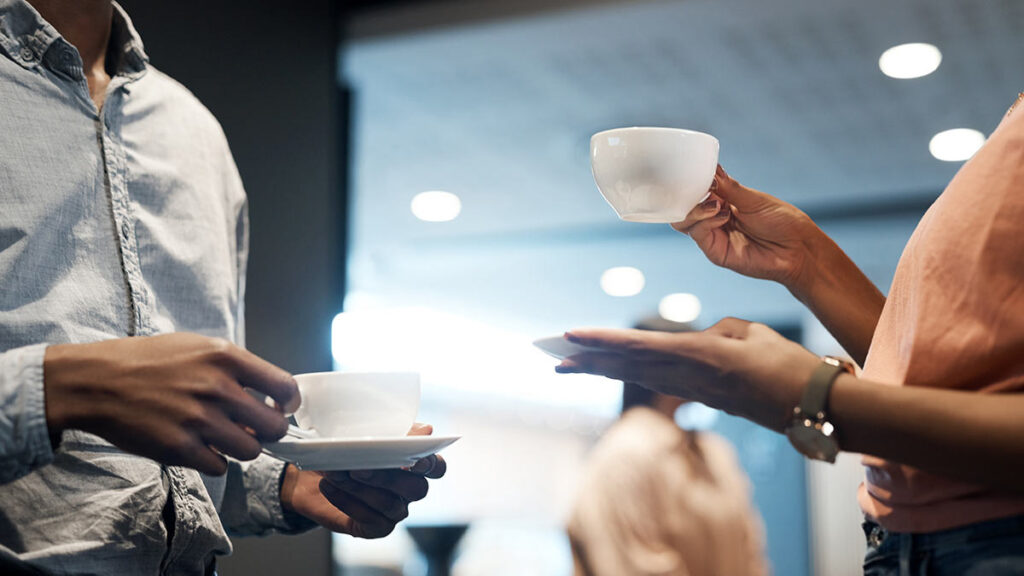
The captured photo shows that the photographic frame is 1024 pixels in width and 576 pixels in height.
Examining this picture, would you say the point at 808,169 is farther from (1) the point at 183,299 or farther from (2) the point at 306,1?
(1) the point at 183,299

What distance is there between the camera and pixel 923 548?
770 millimetres

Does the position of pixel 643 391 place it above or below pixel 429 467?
below

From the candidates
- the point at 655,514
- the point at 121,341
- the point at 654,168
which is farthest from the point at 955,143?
the point at 121,341

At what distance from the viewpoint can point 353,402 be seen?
2.97 ft

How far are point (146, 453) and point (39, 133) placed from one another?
447 mm

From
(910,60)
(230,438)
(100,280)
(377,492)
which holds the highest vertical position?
(910,60)

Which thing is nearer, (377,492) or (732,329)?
(732,329)

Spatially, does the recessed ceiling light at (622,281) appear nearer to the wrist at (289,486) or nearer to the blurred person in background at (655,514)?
the blurred person in background at (655,514)

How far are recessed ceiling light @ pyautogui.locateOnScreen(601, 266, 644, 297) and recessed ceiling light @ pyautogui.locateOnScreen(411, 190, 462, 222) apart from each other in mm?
1755

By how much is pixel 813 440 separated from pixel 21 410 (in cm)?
64

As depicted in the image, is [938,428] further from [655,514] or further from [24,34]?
[655,514]

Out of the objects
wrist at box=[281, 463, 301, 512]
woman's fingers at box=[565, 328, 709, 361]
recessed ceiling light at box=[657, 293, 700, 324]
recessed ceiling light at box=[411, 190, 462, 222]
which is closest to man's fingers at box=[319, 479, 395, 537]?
wrist at box=[281, 463, 301, 512]

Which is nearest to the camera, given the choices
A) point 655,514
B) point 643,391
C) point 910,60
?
point 655,514

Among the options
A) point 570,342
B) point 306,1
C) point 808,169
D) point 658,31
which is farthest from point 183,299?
point 808,169
